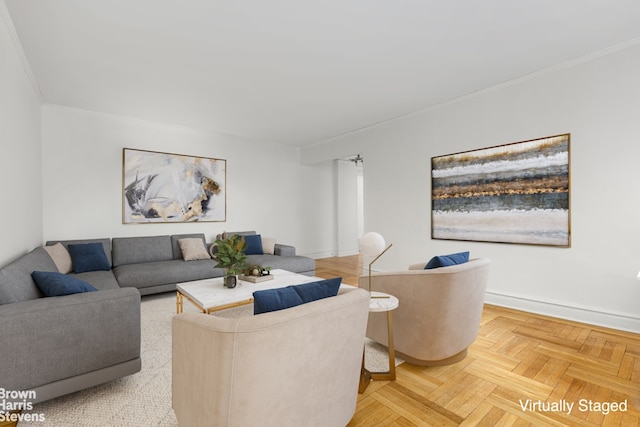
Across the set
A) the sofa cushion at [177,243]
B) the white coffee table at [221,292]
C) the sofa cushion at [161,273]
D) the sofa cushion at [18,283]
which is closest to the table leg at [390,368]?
the white coffee table at [221,292]

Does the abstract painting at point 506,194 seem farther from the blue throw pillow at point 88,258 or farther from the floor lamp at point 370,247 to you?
the blue throw pillow at point 88,258

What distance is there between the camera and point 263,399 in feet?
3.39

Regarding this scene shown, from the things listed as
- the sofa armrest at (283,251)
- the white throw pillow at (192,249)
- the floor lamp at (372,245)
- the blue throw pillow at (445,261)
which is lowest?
the sofa armrest at (283,251)

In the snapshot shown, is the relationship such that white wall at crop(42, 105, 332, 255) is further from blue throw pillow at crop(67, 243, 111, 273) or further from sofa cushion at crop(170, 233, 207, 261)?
blue throw pillow at crop(67, 243, 111, 273)

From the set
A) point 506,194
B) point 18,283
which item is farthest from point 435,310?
point 18,283

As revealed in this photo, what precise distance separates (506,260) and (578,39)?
Answer: 2.35 meters

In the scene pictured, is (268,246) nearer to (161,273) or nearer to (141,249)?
(161,273)

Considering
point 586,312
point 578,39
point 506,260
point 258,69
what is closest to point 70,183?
point 258,69

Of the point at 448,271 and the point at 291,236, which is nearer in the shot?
the point at 448,271

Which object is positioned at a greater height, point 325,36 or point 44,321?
point 325,36

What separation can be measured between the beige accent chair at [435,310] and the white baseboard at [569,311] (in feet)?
5.26

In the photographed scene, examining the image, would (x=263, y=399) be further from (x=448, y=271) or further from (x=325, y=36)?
(x=325, y=36)

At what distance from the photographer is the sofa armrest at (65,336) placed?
1.53 metres

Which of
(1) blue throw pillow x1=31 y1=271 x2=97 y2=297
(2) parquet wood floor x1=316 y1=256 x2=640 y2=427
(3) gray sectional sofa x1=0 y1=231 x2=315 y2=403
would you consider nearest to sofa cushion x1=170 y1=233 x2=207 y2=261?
(3) gray sectional sofa x1=0 y1=231 x2=315 y2=403
